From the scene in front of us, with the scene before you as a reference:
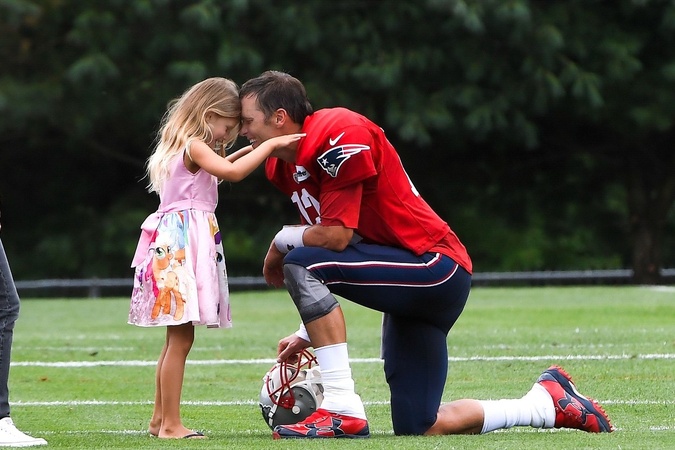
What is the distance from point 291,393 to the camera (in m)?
5.41

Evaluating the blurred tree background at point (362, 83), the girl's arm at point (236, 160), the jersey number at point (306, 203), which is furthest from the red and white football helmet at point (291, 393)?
the blurred tree background at point (362, 83)

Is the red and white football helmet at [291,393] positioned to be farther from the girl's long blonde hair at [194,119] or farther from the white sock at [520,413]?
the girl's long blonde hair at [194,119]

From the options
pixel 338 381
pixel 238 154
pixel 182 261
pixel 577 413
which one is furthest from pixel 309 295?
pixel 577 413

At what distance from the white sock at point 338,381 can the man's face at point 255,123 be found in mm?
900

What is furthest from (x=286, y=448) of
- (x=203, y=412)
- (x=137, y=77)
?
(x=137, y=77)

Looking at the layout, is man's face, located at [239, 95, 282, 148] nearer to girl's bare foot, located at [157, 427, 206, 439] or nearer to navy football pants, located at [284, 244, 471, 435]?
navy football pants, located at [284, 244, 471, 435]

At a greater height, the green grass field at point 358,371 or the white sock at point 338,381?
the white sock at point 338,381

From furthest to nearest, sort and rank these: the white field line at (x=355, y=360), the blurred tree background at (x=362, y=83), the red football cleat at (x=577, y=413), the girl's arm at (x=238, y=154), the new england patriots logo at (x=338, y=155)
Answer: the blurred tree background at (x=362, y=83) → the white field line at (x=355, y=360) → the girl's arm at (x=238, y=154) → the red football cleat at (x=577, y=413) → the new england patriots logo at (x=338, y=155)

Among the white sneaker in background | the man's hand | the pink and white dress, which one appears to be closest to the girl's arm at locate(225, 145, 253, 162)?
the pink and white dress

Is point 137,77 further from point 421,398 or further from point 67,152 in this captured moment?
point 421,398

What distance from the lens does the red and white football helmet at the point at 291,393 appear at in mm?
5391

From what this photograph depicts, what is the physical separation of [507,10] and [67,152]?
8.67m

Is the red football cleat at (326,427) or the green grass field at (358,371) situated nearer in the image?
the red football cleat at (326,427)

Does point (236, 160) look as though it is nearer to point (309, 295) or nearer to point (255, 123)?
point (255, 123)
